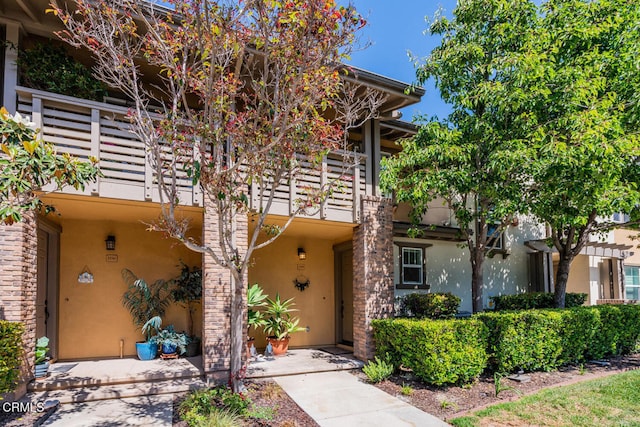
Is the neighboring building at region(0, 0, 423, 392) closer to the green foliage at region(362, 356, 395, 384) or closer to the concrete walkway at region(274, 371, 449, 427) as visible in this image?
the green foliage at region(362, 356, 395, 384)

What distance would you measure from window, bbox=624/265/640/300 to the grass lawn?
35.6 feet

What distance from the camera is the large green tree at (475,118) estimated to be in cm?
812

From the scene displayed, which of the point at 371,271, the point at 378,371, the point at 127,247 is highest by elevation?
the point at 127,247

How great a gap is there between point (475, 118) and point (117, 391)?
892cm

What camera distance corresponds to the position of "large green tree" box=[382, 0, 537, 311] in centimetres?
812

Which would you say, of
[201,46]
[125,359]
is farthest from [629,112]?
[125,359]

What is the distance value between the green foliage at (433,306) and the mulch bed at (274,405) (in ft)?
13.6

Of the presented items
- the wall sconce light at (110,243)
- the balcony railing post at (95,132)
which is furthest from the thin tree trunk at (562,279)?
the wall sconce light at (110,243)

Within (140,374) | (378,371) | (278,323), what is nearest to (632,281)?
(378,371)

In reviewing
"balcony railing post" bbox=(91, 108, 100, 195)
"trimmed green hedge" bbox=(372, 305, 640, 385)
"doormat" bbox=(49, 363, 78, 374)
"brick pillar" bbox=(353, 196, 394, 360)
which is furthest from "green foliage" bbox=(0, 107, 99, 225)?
"trimmed green hedge" bbox=(372, 305, 640, 385)

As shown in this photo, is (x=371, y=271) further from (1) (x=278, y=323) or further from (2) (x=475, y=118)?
(2) (x=475, y=118)

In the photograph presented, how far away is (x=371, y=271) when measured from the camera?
379 inches

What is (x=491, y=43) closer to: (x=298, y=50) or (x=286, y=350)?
(x=298, y=50)

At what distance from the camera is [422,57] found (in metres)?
9.27
